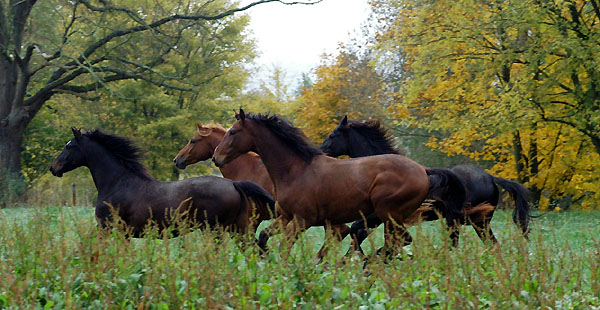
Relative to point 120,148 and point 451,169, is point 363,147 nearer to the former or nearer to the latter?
point 451,169

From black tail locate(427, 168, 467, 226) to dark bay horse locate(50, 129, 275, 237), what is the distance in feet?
6.77

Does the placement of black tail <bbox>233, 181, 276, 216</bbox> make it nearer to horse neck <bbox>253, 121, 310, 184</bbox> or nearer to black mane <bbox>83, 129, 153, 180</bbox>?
horse neck <bbox>253, 121, 310, 184</bbox>

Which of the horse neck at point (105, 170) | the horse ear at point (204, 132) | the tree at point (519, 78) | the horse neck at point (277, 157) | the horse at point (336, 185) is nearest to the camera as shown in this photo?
the horse at point (336, 185)

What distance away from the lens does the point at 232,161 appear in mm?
10422

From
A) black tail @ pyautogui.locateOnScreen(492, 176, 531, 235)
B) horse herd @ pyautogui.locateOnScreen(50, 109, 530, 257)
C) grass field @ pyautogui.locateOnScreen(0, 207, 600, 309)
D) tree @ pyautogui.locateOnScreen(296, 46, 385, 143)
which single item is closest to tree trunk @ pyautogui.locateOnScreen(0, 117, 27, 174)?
tree @ pyautogui.locateOnScreen(296, 46, 385, 143)

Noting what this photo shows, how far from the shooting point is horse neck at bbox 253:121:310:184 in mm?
8039

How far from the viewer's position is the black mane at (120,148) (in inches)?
343

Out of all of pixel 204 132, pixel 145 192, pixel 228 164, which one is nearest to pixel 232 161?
pixel 228 164

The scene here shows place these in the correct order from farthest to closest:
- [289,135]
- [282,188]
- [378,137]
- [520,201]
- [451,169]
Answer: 1. [520,201]
2. [451,169]
3. [378,137]
4. [289,135]
5. [282,188]

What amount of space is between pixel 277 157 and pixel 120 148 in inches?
85.8

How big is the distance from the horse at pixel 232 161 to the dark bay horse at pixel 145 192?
19.8 inches

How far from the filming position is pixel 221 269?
17.3 feet

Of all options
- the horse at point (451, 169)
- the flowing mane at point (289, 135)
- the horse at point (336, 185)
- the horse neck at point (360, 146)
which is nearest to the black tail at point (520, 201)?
the horse at point (451, 169)

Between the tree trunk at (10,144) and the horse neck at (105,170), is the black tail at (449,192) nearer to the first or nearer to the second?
the horse neck at (105,170)
